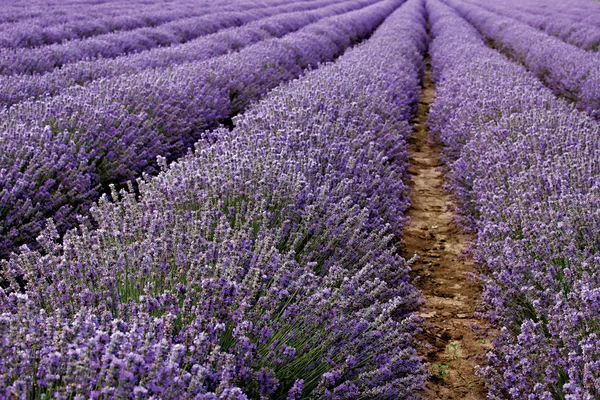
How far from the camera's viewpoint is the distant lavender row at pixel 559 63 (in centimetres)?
610

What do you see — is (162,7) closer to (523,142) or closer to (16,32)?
(16,32)

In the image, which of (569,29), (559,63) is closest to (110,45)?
(559,63)

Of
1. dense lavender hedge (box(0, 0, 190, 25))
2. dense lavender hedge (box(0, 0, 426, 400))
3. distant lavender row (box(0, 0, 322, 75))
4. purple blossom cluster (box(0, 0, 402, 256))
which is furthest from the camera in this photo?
dense lavender hedge (box(0, 0, 190, 25))

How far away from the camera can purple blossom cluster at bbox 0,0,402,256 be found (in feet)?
9.54

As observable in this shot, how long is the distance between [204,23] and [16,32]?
4123 mm

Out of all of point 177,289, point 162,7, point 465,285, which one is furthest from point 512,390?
point 162,7

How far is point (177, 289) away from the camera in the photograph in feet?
5.59

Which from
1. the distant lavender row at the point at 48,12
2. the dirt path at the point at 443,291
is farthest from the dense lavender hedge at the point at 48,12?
the dirt path at the point at 443,291

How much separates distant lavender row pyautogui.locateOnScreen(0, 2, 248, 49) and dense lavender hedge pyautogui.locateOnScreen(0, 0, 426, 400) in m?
5.51

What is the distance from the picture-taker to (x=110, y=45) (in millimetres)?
7566

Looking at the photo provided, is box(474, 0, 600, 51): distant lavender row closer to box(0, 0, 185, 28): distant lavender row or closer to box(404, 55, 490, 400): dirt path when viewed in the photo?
box(404, 55, 490, 400): dirt path

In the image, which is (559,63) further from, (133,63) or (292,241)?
(292,241)

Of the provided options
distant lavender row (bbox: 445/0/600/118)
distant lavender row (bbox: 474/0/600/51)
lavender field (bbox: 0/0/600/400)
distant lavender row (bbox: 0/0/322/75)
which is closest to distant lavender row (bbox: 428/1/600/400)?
lavender field (bbox: 0/0/600/400)

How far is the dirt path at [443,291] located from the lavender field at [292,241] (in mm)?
14
